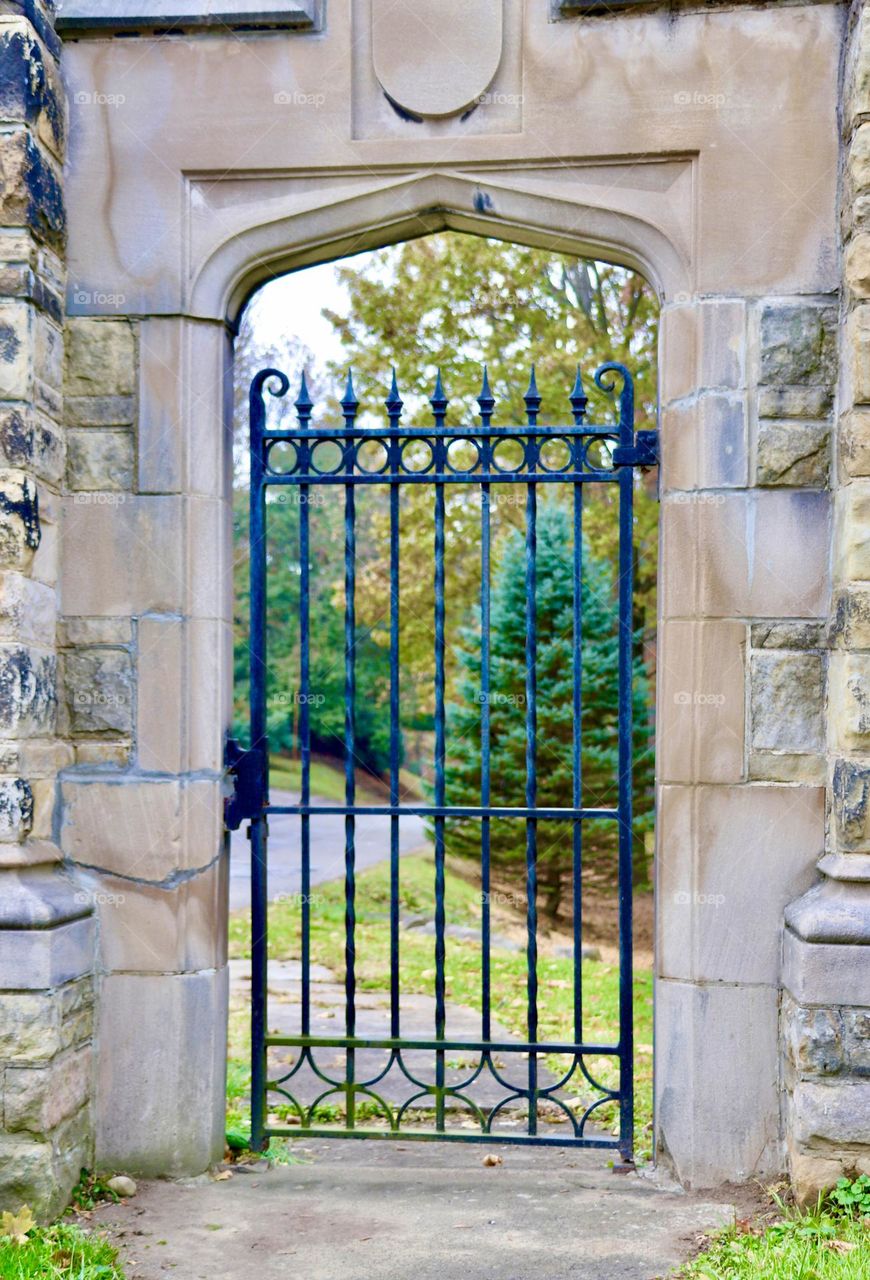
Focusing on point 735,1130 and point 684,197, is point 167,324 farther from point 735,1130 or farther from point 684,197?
point 735,1130

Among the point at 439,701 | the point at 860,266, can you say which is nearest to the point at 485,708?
the point at 439,701

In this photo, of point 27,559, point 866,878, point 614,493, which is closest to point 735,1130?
point 866,878

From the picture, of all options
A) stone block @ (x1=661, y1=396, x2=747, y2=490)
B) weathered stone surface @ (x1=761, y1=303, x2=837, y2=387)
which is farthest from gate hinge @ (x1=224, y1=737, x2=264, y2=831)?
weathered stone surface @ (x1=761, y1=303, x2=837, y2=387)

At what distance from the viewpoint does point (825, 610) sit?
358 cm

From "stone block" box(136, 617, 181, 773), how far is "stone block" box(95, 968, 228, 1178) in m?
0.67

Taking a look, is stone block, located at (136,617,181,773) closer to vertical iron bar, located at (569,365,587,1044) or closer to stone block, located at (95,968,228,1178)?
stone block, located at (95,968,228,1178)

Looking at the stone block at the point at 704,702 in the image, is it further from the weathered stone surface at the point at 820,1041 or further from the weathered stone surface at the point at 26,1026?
the weathered stone surface at the point at 26,1026

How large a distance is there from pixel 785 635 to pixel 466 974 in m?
5.18

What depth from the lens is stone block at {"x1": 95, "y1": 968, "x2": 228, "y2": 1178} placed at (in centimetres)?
370

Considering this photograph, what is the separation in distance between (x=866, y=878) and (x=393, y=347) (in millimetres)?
8580

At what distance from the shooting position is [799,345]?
141 inches

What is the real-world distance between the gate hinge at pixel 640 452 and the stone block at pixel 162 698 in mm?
1466

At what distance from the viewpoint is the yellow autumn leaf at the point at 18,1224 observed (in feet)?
10.2

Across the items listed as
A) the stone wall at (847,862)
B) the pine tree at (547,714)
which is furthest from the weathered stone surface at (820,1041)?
the pine tree at (547,714)
